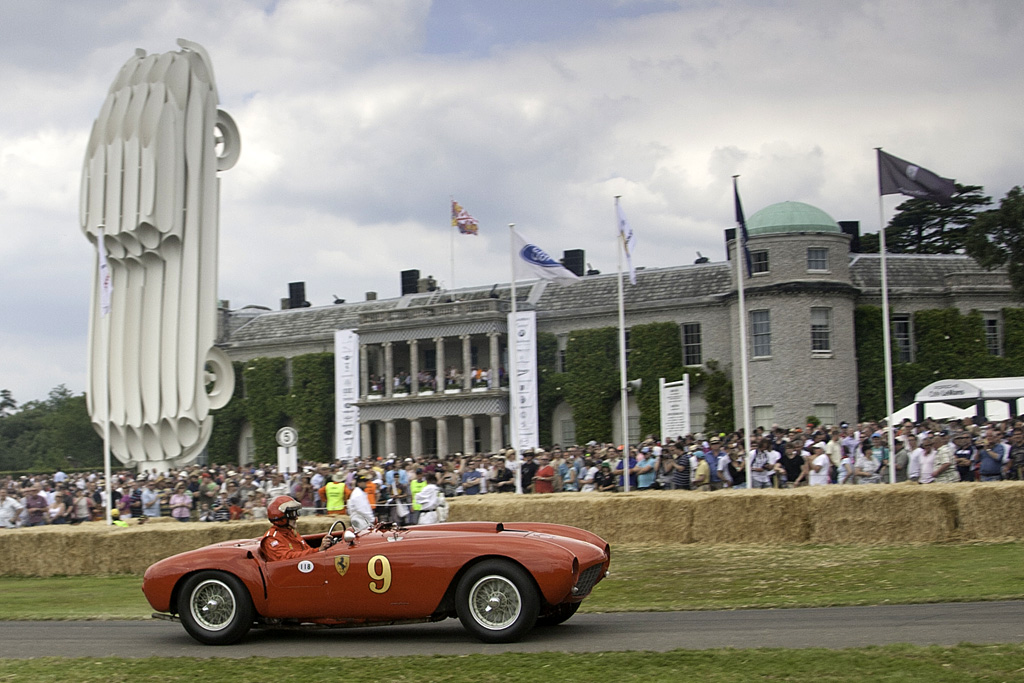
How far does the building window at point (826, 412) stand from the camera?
186 feet

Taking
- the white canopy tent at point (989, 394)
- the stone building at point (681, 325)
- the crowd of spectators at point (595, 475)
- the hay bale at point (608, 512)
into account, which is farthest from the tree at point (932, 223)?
the hay bale at point (608, 512)

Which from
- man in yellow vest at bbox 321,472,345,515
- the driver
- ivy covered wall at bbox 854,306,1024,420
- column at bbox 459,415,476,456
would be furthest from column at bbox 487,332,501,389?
the driver

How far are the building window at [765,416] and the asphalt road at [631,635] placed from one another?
44.1 m

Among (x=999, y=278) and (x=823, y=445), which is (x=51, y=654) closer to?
(x=823, y=445)

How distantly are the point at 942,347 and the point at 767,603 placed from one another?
47.9 m

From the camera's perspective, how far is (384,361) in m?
71.4

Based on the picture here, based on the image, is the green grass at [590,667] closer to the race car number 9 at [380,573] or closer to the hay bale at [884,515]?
the race car number 9 at [380,573]

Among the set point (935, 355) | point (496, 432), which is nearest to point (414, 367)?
point (496, 432)

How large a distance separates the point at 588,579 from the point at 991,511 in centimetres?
891

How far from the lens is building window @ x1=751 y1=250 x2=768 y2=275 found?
5753 centimetres

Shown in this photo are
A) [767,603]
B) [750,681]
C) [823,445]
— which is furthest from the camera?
[823,445]

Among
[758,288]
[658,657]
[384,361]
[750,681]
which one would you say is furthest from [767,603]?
[384,361]

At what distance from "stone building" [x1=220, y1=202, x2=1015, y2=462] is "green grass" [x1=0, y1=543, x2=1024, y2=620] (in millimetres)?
39020

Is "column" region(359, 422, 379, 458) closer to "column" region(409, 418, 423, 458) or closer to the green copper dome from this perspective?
"column" region(409, 418, 423, 458)
